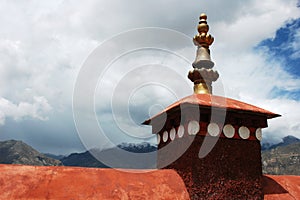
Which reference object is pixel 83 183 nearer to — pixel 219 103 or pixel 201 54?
pixel 219 103

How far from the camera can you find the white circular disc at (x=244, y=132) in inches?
334

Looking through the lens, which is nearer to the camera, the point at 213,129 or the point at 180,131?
the point at 213,129

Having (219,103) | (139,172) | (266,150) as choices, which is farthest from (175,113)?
(266,150)

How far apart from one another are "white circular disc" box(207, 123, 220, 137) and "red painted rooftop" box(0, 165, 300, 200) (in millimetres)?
1255

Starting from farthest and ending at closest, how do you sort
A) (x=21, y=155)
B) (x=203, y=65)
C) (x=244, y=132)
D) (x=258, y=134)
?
(x=21, y=155) → (x=203, y=65) → (x=258, y=134) → (x=244, y=132)

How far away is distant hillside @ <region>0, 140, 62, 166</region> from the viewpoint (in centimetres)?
7725

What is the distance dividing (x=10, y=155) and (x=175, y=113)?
7834 cm

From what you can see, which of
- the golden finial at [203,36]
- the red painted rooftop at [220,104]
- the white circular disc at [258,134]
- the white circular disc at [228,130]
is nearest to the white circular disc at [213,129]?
the white circular disc at [228,130]

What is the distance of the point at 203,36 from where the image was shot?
1035 centimetres

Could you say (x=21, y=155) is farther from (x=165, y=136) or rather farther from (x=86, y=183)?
(x=86, y=183)

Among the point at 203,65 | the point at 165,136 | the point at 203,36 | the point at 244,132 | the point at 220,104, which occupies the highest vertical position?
the point at 203,36

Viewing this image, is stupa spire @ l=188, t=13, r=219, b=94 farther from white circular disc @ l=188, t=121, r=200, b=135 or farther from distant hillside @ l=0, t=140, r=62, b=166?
distant hillside @ l=0, t=140, r=62, b=166

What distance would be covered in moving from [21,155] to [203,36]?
78.0 m

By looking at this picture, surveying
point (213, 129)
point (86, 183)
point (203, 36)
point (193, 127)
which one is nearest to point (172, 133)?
point (193, 127)
